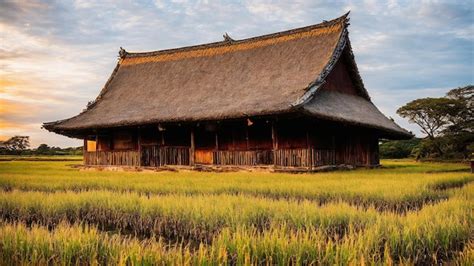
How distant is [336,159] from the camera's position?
19828 mm

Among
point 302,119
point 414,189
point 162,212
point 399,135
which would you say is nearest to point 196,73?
point 302,119

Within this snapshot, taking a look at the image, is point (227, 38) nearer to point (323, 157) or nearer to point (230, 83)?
point (230, 83)

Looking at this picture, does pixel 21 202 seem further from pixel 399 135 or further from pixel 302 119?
pixel 399 135

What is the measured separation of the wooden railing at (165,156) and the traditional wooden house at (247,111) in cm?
5

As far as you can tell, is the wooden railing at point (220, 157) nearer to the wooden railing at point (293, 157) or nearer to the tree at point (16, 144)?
the wooden railing at point (293, 157)

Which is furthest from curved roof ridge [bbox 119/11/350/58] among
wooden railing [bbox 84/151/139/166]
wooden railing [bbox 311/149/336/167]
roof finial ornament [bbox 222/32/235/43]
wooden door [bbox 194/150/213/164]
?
wooden railing [bbox 84/151/139/166]

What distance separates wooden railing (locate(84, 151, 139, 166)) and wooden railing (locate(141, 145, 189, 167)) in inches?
22.5

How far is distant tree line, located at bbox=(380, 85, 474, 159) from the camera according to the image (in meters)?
31.7

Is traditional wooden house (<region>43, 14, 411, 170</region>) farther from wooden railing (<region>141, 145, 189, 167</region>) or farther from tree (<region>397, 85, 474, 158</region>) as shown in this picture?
tree (<region>397, 85, 474, 158</region>)

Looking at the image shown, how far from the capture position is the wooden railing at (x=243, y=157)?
725 inches

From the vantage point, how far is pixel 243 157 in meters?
19.0

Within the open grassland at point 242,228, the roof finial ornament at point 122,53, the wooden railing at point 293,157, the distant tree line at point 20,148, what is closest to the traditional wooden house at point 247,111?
the wooden railing at point 293,157

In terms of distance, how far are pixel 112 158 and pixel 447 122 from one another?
24887 mm


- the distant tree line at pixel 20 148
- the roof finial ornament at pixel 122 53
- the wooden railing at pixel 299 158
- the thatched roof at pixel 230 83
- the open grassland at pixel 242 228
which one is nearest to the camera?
the open grassland at pixel 242 228
